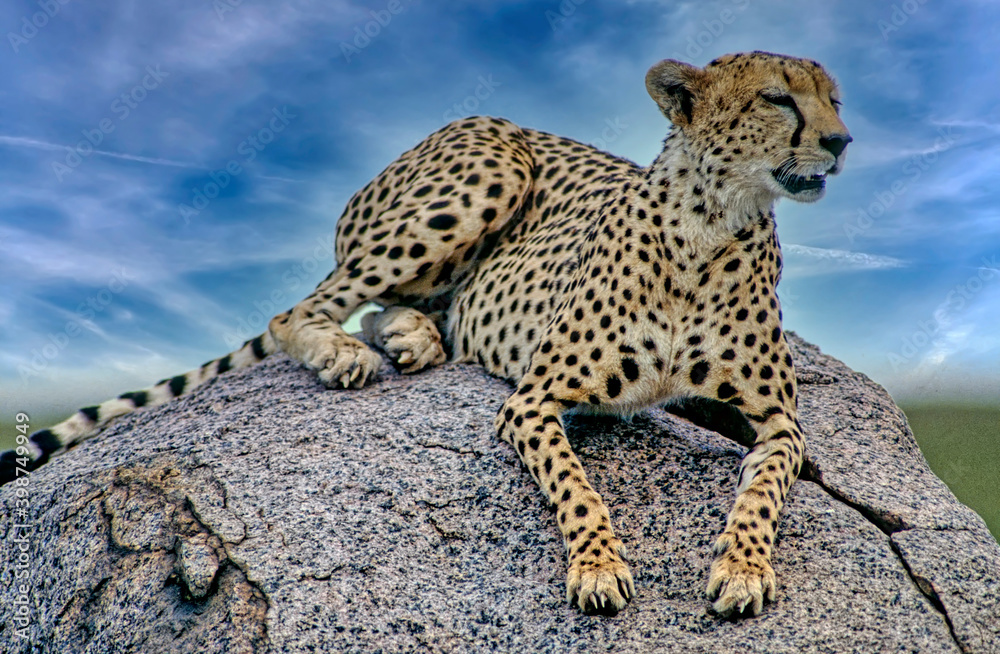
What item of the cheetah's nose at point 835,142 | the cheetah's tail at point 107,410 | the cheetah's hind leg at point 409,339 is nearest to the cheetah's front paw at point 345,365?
the cheetah's hind leg at point 409,339

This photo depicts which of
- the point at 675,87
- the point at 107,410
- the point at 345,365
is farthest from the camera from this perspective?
the point at 107,410

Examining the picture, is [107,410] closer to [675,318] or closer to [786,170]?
[675,318]

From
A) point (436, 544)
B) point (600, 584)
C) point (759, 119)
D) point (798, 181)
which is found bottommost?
point (600, 584)

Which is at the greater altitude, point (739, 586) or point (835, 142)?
point (835, 142)

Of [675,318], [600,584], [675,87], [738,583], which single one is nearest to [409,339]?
[675,318]

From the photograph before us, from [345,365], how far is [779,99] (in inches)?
99.7

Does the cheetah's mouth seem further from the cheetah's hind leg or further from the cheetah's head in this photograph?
the cheetah's hind leg

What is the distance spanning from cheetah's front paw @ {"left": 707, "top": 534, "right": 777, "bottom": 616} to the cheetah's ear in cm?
181

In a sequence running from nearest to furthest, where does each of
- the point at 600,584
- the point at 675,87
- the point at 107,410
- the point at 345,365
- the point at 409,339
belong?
the point at 600,584 < the point at 675,87 < the point at 345,365 < the point at 409,339 < the point at 107,410

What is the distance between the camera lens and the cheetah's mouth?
3643 millimetres

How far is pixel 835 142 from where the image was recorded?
140 inches

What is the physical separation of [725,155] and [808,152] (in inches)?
13.0

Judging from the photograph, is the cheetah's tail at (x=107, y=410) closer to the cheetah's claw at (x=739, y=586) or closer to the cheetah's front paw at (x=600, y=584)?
the cheetah's front paw at (x=600, y=584)

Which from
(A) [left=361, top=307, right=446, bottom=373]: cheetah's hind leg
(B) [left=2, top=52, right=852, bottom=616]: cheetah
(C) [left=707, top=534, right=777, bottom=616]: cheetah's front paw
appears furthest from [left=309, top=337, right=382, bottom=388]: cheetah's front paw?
(C) [left=707, top=534, right=777, bottom=616]: cheetah's front paw
